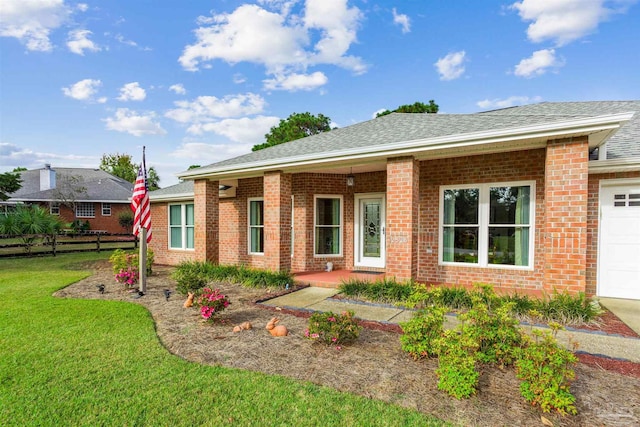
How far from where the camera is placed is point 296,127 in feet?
94.6

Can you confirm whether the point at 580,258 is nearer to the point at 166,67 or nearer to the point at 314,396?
the point at 314,396

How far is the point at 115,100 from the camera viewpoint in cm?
1338

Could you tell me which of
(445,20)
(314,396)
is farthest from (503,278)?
(445,20)

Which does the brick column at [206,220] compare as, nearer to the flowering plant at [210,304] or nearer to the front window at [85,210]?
the flowering plant at [210,304]

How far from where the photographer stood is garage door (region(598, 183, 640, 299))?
6.47 metres

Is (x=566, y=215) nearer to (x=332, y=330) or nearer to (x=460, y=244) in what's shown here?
(x=460, y=244)

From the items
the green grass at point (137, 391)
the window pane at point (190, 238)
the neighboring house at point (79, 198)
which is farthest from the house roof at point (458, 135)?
the neighboring house at point (79, 198)

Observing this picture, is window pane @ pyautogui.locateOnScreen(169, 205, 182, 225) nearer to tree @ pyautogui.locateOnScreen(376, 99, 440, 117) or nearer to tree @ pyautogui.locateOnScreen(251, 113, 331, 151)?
tree @ pyautogui.locateOnScreen(376, 99, 440, 117)

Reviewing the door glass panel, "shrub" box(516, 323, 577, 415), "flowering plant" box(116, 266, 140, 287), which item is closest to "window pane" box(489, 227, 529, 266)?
the door glass panel

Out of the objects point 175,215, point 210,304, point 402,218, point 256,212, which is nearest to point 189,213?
point 175,215

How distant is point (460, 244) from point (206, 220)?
23.6 ft

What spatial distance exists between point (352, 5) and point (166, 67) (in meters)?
7.59

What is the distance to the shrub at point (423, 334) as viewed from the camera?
3.82 meters

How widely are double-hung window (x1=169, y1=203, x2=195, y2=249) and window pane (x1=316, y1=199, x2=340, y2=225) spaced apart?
512cm
